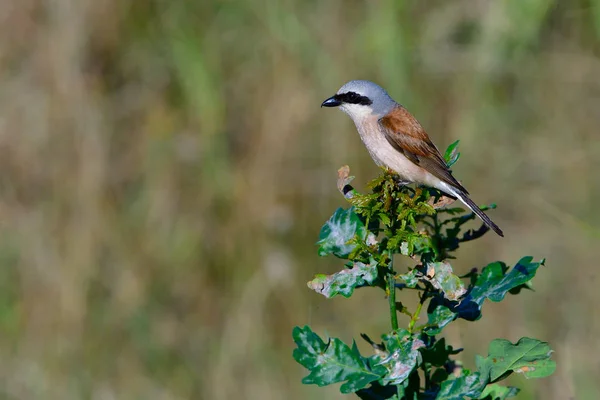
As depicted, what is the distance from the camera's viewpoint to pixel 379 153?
370cm

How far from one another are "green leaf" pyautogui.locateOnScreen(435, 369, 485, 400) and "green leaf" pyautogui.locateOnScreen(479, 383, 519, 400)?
23 cm

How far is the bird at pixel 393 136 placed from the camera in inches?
138

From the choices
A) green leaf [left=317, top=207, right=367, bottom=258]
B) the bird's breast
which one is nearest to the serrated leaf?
green leaf [left=317, top=207, right=367, bottom=258]

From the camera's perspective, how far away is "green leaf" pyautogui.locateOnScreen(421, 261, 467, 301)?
1.79 metres

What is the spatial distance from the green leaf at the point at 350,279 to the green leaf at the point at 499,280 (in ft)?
0.89

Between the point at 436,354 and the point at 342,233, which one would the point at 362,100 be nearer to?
the point at 342,233

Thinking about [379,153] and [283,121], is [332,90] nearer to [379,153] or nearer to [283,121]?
[283,121]

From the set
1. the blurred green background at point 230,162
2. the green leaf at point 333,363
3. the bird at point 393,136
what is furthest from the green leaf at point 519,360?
the blurred green background at point 230,162

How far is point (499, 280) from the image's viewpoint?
1933 millimetres

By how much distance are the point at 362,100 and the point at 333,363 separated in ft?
6.85

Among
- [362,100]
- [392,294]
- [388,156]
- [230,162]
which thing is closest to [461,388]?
[392,294]

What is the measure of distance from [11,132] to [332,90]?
7.92 feet

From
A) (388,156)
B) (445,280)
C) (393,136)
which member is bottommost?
(445,280)

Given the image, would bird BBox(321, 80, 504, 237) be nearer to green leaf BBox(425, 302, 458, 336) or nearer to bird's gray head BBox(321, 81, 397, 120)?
bird's gray head BBox(321, 81, 397, 120)
